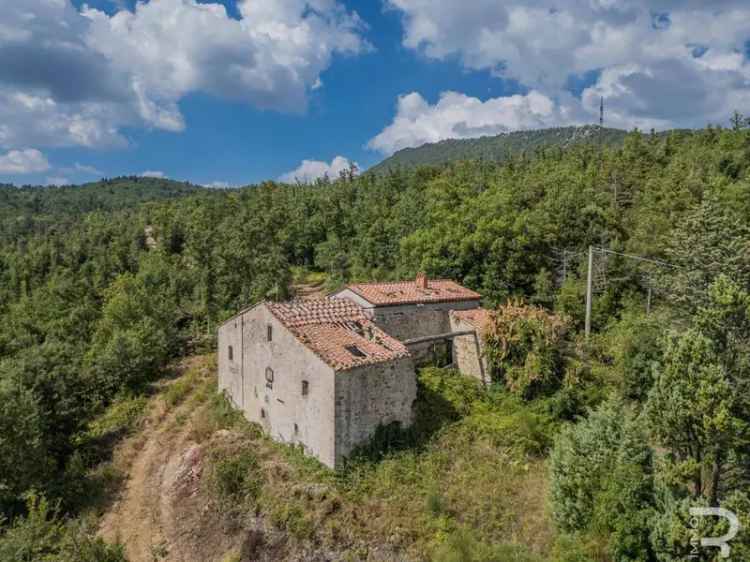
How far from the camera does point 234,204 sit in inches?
2783

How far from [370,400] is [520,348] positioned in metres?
8.52

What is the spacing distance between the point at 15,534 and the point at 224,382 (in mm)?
11462

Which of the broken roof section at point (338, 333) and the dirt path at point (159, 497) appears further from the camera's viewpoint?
the broken roof section at point (338, 333)

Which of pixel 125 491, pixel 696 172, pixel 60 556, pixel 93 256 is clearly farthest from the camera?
pixel 93 256

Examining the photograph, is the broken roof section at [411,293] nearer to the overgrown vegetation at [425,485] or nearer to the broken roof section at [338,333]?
the broken roof section at [338,333]

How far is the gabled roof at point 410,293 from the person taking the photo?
25.0 meters

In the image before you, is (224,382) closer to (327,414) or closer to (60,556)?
(327,414)

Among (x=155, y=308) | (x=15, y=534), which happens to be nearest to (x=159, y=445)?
(x=15, y=534)

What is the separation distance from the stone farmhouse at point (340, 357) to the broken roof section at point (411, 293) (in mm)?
62

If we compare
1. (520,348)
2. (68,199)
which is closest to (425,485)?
(520,348)

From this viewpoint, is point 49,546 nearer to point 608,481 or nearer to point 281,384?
point 281,384

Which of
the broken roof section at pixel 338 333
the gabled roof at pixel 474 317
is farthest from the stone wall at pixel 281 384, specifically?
the gabled roof at pixel 474 317

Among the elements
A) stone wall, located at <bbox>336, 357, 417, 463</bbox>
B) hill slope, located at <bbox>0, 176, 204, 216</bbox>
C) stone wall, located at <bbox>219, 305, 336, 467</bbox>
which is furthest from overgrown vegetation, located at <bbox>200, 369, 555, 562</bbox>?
hill slope, located at <bbox>0, 176, 204, 216</bbox>

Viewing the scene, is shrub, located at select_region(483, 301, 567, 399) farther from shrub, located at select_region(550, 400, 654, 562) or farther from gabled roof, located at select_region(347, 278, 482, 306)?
shrub, located at select_region(550, 400, 654, 562)
